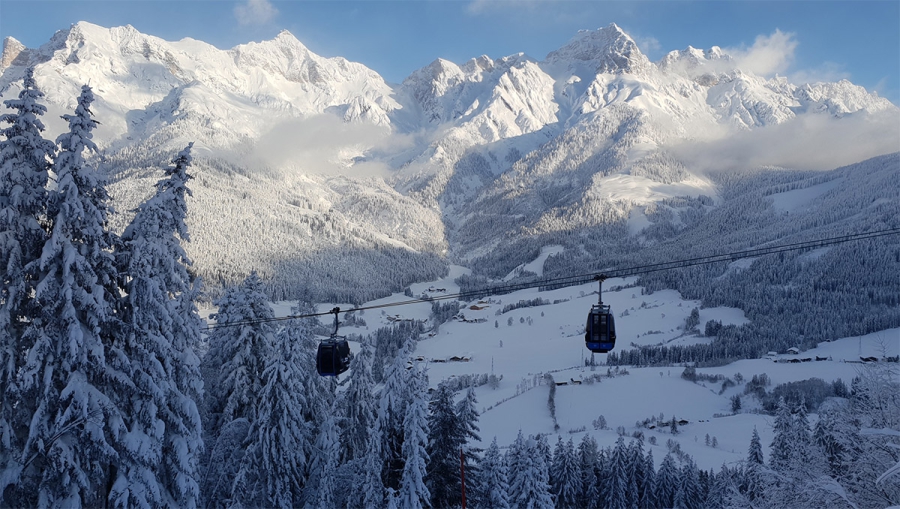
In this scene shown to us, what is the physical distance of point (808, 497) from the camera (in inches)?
463

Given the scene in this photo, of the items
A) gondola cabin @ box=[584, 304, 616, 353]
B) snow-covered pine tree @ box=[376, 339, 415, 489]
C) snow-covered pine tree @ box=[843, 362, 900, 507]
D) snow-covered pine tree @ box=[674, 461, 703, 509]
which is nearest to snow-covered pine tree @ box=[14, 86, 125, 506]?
snow-covered pine tree @ box=[376, 339, 415, 489]

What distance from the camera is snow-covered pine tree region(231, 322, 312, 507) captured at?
2409 centimetres

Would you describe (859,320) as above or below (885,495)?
above

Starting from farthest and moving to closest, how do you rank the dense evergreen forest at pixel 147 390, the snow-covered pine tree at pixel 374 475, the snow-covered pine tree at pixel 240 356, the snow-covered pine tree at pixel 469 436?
the snow-covered pine tree at pixel 469 436
the snow-covered pine tree at pixel 240 356
the snow-covered pine tree at pixel 374 475
the dense evergreen forest at pixel 147 390

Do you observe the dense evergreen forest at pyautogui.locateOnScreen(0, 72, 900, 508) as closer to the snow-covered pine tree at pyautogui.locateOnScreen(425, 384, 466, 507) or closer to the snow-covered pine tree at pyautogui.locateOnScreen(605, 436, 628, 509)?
the snow-covered pine tree at pyautogui.locateOnScreen(425, 384, 466, 507)

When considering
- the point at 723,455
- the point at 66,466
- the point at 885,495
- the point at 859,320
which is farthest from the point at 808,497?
the point at 859,320

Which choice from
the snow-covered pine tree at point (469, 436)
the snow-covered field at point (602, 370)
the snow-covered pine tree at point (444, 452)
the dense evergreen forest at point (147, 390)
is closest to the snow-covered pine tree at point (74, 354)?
the dense evergreen forest at point (147, 390)

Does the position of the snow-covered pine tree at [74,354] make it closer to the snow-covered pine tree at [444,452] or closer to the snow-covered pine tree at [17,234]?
the snow-covered pine tree at [17,234]

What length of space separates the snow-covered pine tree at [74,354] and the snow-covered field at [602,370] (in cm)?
7184

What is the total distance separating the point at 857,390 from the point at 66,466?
776 inches

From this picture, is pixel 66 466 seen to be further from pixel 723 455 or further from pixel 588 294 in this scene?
pixel 588 294

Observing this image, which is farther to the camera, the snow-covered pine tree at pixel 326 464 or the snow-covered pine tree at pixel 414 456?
the snow-covered pine tree at pixel 326 464

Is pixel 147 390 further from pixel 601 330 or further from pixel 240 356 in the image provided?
pixel 601 330

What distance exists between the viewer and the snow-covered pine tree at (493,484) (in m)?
28.1
